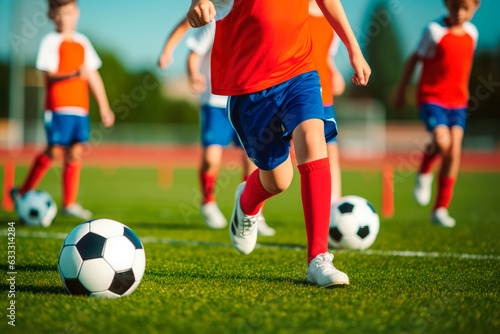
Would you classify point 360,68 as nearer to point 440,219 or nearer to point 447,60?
point 447,60

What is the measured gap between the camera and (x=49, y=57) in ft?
19.6

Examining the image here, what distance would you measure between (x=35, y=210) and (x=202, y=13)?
3515 mm

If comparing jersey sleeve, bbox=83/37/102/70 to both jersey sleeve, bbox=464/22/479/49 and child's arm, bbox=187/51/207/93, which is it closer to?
child's arm, bbox=187/51/207/93

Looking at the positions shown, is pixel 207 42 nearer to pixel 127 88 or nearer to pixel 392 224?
pixel 392 224

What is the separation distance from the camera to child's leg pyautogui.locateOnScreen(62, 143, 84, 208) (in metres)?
6.19

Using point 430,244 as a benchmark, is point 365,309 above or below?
above

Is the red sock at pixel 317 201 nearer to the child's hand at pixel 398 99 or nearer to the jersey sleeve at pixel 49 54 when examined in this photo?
the child's hand at pixel 398 99

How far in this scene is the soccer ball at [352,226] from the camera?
3.92m

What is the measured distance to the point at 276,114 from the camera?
9.52 ft

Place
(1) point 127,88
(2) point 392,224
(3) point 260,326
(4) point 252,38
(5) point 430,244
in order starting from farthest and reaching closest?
(1) point 127,88 → (2) point 392,224 → (5) point 430,244 → (4) point 252,38 → (3) point 260,326

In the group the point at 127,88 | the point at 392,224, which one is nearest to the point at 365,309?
the point at 392,224

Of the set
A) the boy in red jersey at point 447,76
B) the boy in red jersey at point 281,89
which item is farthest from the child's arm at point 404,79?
the boy in red jersey at point 281,89

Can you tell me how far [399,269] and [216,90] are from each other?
163 centimetres

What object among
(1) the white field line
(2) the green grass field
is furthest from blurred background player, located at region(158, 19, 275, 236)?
(1) the white field line
